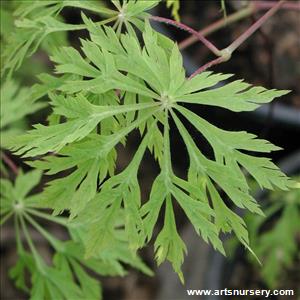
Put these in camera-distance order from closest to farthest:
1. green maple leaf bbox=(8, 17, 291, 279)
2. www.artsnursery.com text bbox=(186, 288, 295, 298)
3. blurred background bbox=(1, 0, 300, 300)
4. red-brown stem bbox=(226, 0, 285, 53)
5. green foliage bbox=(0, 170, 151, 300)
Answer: green maple leaf bbox=(8, 17, 291, 279) → red-brown stem bbox=(226, 0, 285, 53) → green foliage bbox=(0, 170, 151, 300) → www.artsnursery.com text bbox=(186, 288, 295, 298) → blurred background bbox=(1, 0, 300, 300)

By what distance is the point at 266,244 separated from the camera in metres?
1.74

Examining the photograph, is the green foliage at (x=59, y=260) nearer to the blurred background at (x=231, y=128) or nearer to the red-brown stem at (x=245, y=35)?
the red-brown stem at (x=245, y=35)

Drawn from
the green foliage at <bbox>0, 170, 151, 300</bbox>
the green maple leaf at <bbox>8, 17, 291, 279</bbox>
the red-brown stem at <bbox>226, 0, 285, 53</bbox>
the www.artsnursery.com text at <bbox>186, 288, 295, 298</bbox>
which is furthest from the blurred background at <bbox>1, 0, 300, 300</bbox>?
the green maple leaf at <bbox>8, 17, 291, 279</bbox>

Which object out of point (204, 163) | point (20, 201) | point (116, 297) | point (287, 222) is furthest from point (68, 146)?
point (116, 297)

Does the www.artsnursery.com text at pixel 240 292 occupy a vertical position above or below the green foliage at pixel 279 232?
below

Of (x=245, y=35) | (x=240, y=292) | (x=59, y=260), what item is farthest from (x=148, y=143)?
(x=240, y=292)

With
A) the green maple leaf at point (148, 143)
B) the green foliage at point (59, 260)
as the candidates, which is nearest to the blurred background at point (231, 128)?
the green foliage at point (59, 260)

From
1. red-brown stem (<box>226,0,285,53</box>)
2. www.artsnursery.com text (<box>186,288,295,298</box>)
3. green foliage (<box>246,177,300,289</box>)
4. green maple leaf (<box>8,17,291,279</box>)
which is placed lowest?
www.artsnursery.com text (<box>186,288,295,298</box>)

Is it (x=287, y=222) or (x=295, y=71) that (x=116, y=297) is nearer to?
(x=287, y=222)

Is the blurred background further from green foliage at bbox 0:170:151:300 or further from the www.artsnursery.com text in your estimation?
green foliage at bbox 0:170:151:300

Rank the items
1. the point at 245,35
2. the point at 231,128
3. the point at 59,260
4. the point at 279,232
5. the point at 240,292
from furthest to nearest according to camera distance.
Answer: the point at 231,128 → the point at 240,292 → the point at 279,232 → the point at 59,260 → the point at 245,35

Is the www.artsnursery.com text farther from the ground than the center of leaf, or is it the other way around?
the center of leaf

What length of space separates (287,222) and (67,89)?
104 centimetres

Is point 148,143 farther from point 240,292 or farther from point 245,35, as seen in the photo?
point 240,292
